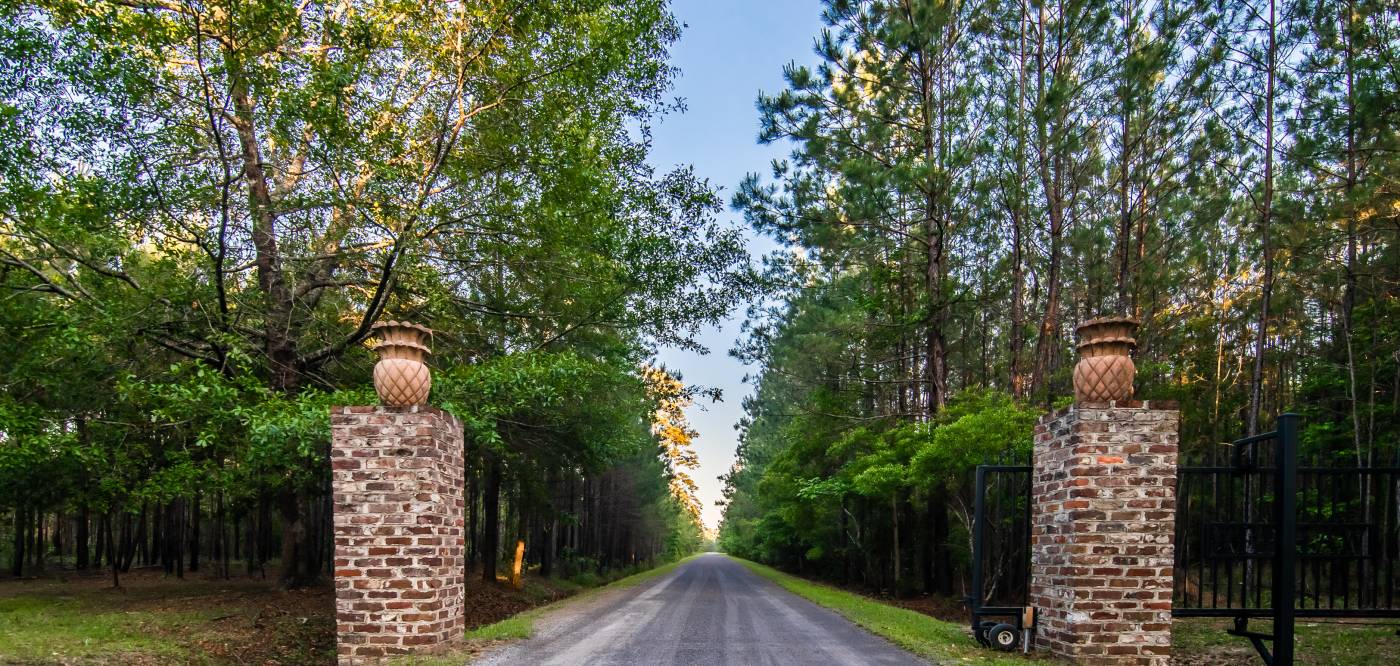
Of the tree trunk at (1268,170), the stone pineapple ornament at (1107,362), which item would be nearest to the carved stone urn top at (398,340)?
the stone pineapple ornament at (1107,362)

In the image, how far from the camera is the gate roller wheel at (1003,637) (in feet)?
21.7

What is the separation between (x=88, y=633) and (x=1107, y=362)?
35.5ft

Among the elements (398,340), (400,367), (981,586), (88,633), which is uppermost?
(398,340)

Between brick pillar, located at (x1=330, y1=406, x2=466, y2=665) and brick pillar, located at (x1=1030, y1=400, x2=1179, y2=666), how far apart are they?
5476 mm

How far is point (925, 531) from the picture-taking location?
1842 centimetres

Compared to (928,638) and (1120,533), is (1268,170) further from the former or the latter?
(928,638)

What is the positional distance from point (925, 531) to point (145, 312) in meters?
16.9

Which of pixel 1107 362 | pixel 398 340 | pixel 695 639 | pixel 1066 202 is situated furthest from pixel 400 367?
pixel 1066 202

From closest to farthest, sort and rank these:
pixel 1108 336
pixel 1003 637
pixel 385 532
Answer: pixel 1108 336, pixel 385 532, pixel 1003 637

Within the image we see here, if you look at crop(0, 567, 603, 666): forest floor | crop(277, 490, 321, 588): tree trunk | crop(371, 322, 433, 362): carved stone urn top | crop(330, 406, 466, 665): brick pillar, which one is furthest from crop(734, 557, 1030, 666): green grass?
crop(277, 490, 321, 588): tree trunk

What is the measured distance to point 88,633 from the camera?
7859 millimetres

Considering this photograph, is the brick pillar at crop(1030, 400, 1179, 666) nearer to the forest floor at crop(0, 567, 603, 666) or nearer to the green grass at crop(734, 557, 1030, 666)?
the green grass at crop(734, 557, 1030, 666)

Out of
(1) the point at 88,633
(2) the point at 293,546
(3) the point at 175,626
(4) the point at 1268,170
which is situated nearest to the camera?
(1) the point at 88,633

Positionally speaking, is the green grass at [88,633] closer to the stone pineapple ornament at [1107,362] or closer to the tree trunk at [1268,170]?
the stone pineapple ornament at [1107,362]
